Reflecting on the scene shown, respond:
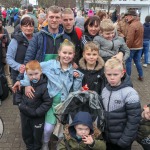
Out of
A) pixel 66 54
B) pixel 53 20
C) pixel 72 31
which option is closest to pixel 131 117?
pixel 66 54

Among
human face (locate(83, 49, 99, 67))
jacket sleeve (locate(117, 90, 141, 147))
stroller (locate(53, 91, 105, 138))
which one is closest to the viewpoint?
jacket sleeve (locate(117, 90, 141, 147))

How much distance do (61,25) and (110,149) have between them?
1914 millimetres

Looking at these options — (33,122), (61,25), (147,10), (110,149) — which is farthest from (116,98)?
(147,10)

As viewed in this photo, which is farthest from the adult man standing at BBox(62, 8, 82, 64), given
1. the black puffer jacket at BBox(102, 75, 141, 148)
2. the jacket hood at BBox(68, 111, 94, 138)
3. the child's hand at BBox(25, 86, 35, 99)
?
the jacket hood at BBox(68, 111, 94, 138)

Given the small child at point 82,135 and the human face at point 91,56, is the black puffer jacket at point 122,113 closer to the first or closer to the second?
the small child at point 82,135

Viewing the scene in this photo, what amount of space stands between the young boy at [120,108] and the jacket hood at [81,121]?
29cm

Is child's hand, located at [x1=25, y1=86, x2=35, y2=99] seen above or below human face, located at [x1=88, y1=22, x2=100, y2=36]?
below

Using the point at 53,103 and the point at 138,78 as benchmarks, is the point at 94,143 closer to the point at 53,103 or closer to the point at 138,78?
the point at 53,103

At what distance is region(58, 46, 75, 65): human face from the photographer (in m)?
3.21

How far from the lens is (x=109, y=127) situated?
2.96 meters

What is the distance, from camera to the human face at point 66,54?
3.21 meters

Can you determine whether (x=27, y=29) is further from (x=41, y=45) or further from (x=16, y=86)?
(x=16, y=86)

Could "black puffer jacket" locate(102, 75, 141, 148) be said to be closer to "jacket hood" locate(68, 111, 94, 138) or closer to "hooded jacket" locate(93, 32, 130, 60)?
"jacket hood" locate(68, 111, 94, 138)

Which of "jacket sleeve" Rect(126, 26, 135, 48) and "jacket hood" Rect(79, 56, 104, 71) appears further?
"jacket sleeve" Rect(126, 26, 135, 48)
